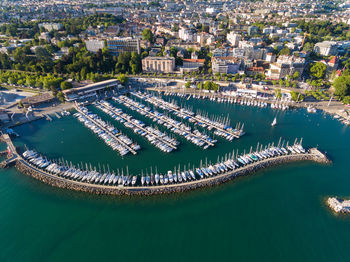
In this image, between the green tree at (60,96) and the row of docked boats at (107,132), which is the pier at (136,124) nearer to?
the row of docked boats at (107,132)

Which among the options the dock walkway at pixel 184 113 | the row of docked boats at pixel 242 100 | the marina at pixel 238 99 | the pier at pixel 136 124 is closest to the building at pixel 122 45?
the marina at pixel 238 99

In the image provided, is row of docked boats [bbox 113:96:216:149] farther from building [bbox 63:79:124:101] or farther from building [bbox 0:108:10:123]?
building [bbox 0:108:10:123]

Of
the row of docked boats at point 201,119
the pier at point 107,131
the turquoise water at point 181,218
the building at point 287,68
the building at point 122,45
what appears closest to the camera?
the turquoise water at point 181,218

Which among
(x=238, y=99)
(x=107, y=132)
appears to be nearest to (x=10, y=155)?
(x=107, y=132)

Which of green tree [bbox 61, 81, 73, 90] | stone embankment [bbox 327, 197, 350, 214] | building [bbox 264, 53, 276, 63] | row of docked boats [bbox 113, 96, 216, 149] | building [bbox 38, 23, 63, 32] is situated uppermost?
building [bbox 38, 23, 63, 32]

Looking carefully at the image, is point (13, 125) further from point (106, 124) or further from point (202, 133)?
point (202, 133)

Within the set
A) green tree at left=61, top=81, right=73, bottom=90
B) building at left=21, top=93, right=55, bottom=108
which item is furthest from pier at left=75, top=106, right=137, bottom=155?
green tree at left=61, top=81, right=73, bottom=90

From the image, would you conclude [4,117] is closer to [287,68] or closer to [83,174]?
[83,174]

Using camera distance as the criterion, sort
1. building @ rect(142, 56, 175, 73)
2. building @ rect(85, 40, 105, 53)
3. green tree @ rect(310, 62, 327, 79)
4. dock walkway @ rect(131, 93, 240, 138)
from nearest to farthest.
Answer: dock walkway @ rect(131, 93, 240, 138) < green tree @ rect(310, 62, 327, 79) < building @ rect(142, 56, 175, 73) < building @ rect(85, 40, 105, 53)
